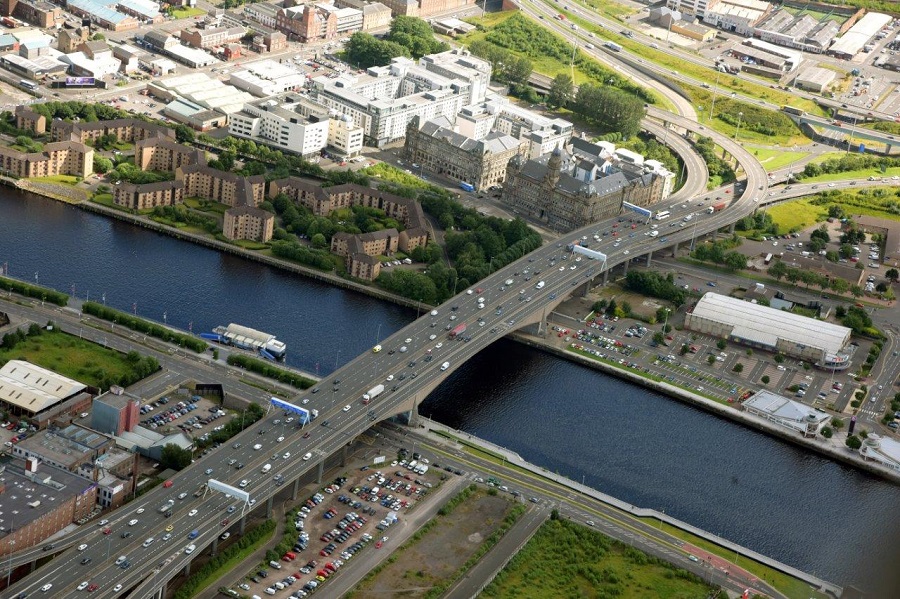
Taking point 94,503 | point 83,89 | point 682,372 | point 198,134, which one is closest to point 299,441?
point 94,503

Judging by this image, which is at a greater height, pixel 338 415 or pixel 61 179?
pixel 338 415

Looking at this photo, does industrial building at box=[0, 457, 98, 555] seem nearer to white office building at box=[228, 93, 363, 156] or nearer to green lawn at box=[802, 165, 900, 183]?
white office building at box=[228, 93, 363, 156]

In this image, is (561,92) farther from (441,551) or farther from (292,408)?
(441,551)

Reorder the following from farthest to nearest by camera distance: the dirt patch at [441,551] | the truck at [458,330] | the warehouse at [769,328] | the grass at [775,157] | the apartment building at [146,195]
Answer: the grass at [775,157]
the apartment building at [146,195]
the warehouse at [769,328]
the truck at [458,330]
the dirt patch at [441,551]

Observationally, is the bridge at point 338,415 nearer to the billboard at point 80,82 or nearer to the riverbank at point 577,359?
the riverbank at point 577,359

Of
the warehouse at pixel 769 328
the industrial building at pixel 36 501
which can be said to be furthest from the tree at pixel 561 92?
the industrial building at pixel 36 501

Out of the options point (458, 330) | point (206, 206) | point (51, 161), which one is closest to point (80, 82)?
point (51, 161)
